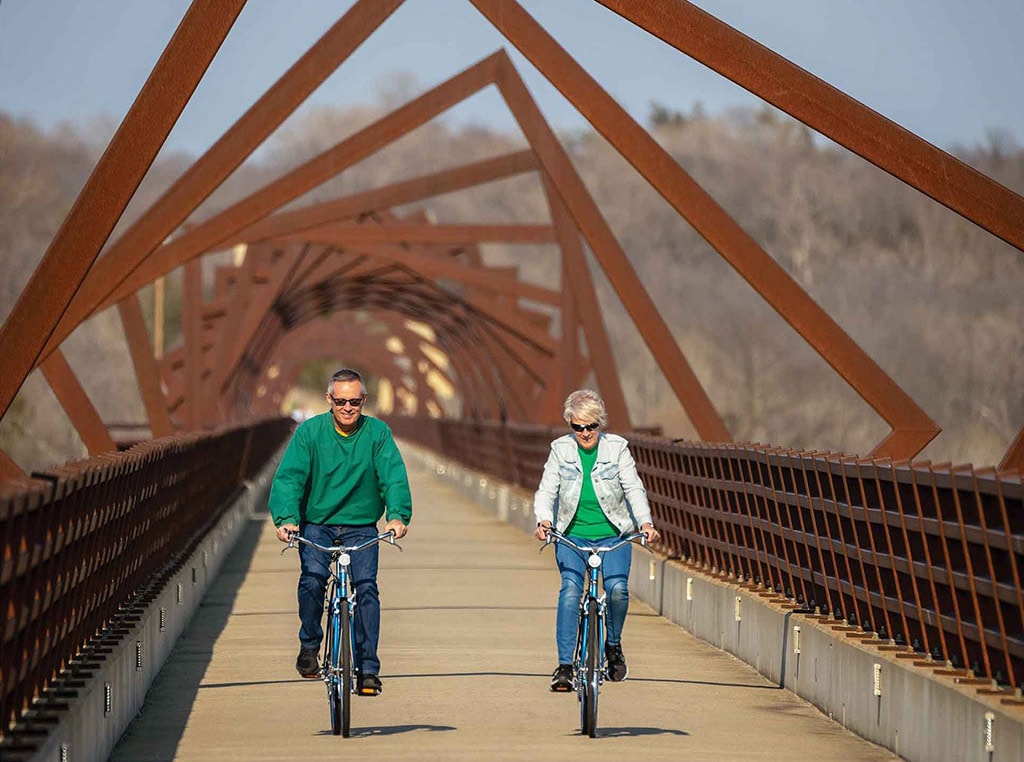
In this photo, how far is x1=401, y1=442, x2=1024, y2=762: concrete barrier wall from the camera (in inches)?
307

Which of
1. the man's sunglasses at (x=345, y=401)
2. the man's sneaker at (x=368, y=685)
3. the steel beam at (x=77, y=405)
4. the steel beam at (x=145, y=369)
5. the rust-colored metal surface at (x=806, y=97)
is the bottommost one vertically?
the man's sneaker at (x=368, y=685)

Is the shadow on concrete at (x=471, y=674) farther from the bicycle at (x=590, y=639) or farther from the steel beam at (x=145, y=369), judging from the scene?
the steel beam at (x=145, y=369)

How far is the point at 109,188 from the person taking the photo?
13.0 metres

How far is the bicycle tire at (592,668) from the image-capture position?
9094 millimetres

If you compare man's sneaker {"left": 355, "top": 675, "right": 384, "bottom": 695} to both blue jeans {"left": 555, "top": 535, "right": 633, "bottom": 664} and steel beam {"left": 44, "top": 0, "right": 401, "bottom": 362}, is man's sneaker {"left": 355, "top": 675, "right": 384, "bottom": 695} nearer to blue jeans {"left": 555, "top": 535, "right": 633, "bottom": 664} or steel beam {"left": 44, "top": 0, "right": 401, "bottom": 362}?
blue jeans {"left": 555, "top": 535, "right": 633, "bottom": 664}

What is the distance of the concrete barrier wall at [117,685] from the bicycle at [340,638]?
3.38 ft

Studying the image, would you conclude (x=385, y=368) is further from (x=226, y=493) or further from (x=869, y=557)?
(x=869, y=557)

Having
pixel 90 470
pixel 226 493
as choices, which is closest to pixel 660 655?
pixel 90 470

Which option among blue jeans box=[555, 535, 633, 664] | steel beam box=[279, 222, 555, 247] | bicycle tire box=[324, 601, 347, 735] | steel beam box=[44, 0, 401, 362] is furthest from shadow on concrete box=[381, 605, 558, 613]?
steel beam box=[279, 222, 555, 247]

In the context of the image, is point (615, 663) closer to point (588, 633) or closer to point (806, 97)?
point (588, 633)

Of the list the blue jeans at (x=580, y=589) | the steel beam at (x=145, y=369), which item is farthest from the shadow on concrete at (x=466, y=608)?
the steel beam at (x=145, y=369)

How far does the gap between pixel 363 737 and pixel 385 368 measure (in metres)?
90.0

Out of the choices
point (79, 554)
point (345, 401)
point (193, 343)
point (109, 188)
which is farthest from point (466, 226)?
point (79, 554)

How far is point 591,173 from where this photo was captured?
16088 centimetres
